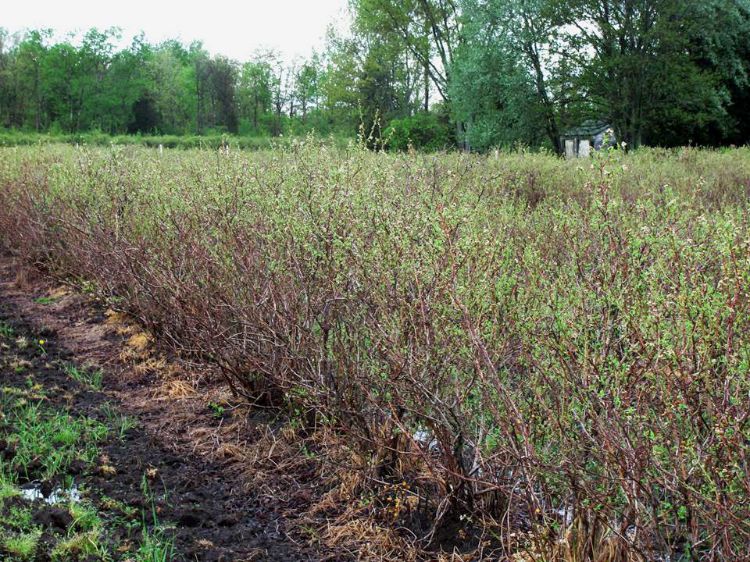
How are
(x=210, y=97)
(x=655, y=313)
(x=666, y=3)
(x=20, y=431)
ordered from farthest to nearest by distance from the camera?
(x=210, y=97)
(x=666, y=3)
(x=20, y=431)
(x=655, y=313)

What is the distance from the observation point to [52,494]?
394cm

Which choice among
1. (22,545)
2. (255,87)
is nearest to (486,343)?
(22,545)

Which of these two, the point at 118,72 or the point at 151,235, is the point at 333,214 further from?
the point at 118,72

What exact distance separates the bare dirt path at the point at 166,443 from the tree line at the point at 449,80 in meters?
7.46

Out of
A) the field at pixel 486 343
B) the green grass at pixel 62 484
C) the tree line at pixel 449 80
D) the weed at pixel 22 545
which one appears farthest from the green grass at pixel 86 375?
the tree line at pixel 449 80

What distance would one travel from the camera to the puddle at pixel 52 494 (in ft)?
12.6

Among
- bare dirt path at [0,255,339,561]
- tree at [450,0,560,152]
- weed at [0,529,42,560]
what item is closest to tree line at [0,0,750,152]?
tree at [450,0,560,152]

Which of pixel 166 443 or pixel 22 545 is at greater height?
pixel 22 545

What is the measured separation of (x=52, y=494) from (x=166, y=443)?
2.95 feet

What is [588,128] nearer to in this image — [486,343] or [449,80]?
[449,80]

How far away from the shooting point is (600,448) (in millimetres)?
2594

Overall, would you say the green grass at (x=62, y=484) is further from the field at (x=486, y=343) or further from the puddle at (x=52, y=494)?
the field at (x=486, y=343)

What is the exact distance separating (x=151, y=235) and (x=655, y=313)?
466 centimetres

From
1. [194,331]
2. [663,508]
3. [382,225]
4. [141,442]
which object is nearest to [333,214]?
[382,225]
